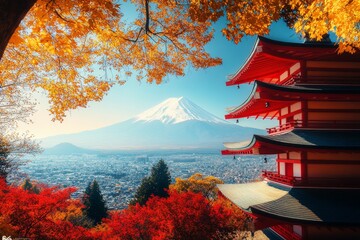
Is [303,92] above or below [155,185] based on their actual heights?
above

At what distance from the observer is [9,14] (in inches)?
90.6

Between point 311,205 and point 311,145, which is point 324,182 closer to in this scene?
point 311,205

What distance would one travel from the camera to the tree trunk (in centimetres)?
226

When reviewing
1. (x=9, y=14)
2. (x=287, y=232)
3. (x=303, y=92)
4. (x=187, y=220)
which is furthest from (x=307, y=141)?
(x=187, y=220)

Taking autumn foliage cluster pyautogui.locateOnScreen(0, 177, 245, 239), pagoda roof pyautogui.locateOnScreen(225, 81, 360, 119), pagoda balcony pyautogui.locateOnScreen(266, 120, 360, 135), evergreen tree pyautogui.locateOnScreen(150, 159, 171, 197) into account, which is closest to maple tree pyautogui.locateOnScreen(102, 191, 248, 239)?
autumn foliage cluster pyautogui.locateOnScreen(0, 177, 245, 239)

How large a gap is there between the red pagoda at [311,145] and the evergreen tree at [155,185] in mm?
25755

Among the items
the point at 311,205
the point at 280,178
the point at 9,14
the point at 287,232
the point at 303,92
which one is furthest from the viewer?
the point at 280,178

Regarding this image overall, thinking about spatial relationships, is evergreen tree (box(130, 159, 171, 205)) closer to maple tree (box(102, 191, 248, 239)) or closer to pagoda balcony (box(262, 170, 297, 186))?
maple tree (box(102, 191, 248, 239))

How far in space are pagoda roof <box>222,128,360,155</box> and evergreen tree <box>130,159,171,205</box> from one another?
27.2m

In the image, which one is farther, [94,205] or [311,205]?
[94,205]

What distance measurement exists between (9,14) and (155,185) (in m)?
35.5

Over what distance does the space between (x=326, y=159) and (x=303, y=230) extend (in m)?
2.44

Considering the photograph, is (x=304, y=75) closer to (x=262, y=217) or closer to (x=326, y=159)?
(x=326, y=159)

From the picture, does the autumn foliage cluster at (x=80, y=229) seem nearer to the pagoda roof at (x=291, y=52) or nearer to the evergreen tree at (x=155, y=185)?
the pagoda roof at (x=291, y=52)
